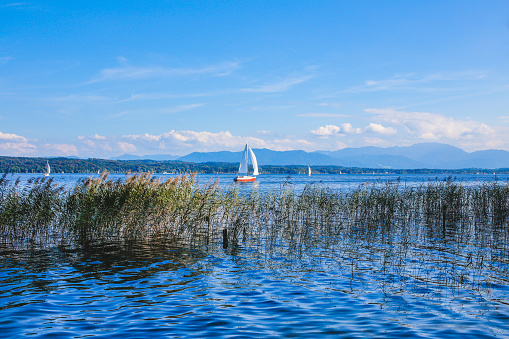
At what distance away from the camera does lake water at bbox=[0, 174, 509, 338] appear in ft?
28.6

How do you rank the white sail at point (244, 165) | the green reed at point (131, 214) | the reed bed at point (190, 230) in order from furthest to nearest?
the white sail at point (244, 165)
the green reed at point (131, 214)
the reed bed at point (190, 230)

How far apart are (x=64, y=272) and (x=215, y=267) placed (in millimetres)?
5477

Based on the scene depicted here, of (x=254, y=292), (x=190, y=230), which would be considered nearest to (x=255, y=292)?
(x=254, y=292)

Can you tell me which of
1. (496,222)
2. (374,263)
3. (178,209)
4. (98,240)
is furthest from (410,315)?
(496,222)

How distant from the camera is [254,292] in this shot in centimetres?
1137

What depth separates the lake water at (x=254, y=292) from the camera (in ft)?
28.6

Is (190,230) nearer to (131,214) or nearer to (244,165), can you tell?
(131,214)

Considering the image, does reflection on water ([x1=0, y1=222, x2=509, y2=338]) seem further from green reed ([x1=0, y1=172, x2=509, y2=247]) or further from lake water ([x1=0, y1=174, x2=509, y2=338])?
green reed ([x1=0, y1=172, x2=509, y2=247])

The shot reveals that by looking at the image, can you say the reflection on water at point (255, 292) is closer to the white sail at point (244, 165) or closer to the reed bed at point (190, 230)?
the reed bed at point (190, 230)

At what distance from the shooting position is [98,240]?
1942 centimetres

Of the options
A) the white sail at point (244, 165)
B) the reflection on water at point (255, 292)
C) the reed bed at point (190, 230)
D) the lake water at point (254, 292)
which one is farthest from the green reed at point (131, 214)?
the white sail at point (244, 165)

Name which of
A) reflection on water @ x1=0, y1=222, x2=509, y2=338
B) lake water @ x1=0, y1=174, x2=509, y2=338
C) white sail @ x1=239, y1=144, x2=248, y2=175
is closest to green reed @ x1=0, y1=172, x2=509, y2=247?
lake water @ x1=0, y1=174, x2=509, y2=338

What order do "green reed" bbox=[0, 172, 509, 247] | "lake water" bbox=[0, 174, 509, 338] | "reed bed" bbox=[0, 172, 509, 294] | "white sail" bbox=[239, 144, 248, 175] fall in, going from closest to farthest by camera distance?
1. "lake water" bbox=[0, 174, 509, 338]
2. "reed bed" bbox=[0, 172, 509, 294]
3. "green reed" bbox=[0, 172, 509, 247]
4. "white sail" bbox=[239, 144, 248, 175]

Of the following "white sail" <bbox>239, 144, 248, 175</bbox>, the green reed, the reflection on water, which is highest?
"white sail" <bbox>239, 144, 248, 175</bbox>
